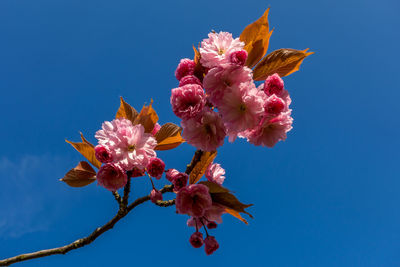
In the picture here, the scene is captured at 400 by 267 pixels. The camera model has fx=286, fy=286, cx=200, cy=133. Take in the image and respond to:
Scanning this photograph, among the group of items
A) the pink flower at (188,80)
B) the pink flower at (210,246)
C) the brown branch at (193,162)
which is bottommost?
the pink flower at (210,246)

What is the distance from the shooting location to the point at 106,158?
1.55 metres

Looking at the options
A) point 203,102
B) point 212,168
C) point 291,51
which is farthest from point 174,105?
point 291,51

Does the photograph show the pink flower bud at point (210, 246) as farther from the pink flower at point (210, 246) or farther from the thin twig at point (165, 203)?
the thin twig at point (165, 203)

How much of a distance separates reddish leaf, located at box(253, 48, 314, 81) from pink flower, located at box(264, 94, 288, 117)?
294 millimetres

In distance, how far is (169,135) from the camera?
174cm

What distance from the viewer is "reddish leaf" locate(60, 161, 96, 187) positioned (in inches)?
67.9

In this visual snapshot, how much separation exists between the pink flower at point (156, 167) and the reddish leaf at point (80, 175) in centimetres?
42

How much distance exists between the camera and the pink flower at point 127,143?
1546 millimetres

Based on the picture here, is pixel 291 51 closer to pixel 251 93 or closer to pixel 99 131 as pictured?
pixel 251 93

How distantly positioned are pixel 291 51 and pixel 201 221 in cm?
109

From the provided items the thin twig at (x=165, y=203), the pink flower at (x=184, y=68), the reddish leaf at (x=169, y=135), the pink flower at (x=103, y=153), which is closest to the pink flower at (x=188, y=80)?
the pink flower at (x=184, y=68)

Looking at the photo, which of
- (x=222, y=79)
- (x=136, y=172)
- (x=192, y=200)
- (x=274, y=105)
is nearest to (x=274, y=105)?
(x=274, y=105)

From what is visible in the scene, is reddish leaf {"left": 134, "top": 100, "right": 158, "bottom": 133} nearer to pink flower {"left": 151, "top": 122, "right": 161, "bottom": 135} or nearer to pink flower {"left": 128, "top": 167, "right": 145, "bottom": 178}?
pink flower {"left": 151, "top": 122, "right": 161, "bottom": 135}

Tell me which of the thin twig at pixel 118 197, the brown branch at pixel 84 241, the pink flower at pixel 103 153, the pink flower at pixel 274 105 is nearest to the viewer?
the pink flower at pixel 274 105
